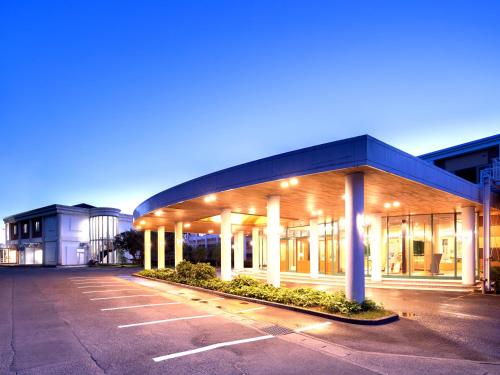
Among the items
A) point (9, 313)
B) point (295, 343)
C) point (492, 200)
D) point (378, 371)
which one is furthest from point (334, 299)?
point (492, 200)

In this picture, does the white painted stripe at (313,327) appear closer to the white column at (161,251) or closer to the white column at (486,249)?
the white column at (486,249)

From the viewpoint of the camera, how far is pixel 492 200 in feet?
63.4

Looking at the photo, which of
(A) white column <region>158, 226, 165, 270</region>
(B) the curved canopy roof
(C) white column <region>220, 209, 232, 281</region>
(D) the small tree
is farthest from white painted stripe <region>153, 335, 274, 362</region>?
(D) the small tree

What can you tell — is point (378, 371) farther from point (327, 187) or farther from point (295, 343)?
point (327, 187)

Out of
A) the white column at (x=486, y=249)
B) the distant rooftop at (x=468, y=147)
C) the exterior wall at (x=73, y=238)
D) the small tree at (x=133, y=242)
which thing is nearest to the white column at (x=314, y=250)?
the white column at (x=486, y=249)

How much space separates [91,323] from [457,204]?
57.5 ft

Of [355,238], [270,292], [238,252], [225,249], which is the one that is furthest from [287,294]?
[238,252]

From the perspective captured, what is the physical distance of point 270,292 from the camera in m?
14.2

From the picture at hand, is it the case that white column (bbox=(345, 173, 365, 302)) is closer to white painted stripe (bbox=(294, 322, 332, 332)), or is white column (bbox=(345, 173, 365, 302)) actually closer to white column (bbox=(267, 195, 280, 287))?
white painted stripe (bbox=(294, 322, 332, 332))

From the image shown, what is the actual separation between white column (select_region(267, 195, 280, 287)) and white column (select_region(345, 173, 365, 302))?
450cm

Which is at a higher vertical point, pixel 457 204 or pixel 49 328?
pixel 457 204

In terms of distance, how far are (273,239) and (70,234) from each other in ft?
172

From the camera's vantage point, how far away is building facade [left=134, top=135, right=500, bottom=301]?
38.0 feet

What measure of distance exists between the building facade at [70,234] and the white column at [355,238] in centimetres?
5453
